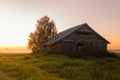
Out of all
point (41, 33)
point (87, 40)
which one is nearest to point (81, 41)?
point (87, 40)

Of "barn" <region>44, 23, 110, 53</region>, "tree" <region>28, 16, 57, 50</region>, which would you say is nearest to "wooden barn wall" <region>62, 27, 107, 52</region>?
"barn" <region>44, 23, 110, 53</region>

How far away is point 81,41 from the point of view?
3538 cm

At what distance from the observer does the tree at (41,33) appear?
63.4 m

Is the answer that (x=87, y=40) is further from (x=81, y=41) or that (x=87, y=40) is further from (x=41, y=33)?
(x=41, y=33)

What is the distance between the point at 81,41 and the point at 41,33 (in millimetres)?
30336

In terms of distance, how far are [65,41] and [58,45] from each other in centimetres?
154

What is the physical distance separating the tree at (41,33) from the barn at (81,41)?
26591mm

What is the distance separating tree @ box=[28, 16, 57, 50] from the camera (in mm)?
63428

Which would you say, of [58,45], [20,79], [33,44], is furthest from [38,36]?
[20,79]

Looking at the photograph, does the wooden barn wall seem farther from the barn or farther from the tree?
the tree

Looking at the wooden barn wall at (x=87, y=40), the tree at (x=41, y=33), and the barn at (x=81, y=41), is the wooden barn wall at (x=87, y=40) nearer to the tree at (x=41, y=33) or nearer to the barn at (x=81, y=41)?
the barn at (x=81, y=41)

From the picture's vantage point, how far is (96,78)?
13.7 meters

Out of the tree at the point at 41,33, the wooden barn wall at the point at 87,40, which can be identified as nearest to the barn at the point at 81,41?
the wooden barn wall at the point at 87,40

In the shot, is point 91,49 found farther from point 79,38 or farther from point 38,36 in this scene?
point 38,36
